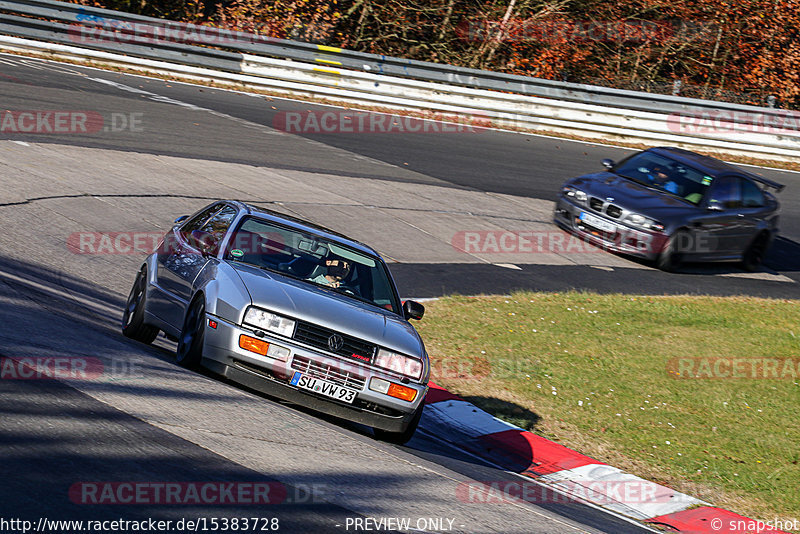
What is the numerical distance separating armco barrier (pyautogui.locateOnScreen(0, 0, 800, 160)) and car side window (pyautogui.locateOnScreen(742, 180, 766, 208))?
7.96 meters

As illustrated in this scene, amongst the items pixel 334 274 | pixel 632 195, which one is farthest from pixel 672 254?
pixel 334 274

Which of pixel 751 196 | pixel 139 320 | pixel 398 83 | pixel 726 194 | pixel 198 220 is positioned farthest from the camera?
pixel 398 83

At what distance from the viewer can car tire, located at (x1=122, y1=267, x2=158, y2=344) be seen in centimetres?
805

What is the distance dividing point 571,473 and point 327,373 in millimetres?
2634

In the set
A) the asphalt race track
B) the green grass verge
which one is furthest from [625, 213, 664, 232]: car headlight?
the green grass verge

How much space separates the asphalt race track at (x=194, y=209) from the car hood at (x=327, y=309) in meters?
0.67

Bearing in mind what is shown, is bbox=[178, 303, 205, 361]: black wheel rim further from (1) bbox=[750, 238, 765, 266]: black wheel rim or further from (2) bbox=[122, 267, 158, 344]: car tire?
(1) bbox=[750, 238, 765, 266]: black wheel rim

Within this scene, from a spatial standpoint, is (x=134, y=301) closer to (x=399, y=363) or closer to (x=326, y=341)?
(x=326, y=341)

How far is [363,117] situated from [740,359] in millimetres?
13206

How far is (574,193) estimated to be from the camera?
15.8 metres

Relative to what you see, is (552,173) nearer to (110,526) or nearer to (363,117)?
(363,117)

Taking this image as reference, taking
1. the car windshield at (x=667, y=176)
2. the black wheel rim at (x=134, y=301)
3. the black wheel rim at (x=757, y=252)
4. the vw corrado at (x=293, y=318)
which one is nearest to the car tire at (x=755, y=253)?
the black wheel rim at (x=757, y=252)

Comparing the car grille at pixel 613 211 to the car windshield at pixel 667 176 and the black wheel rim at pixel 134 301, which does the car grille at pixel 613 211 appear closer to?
the car windshield at pixel 667 176

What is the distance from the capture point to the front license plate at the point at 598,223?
15320 mm
